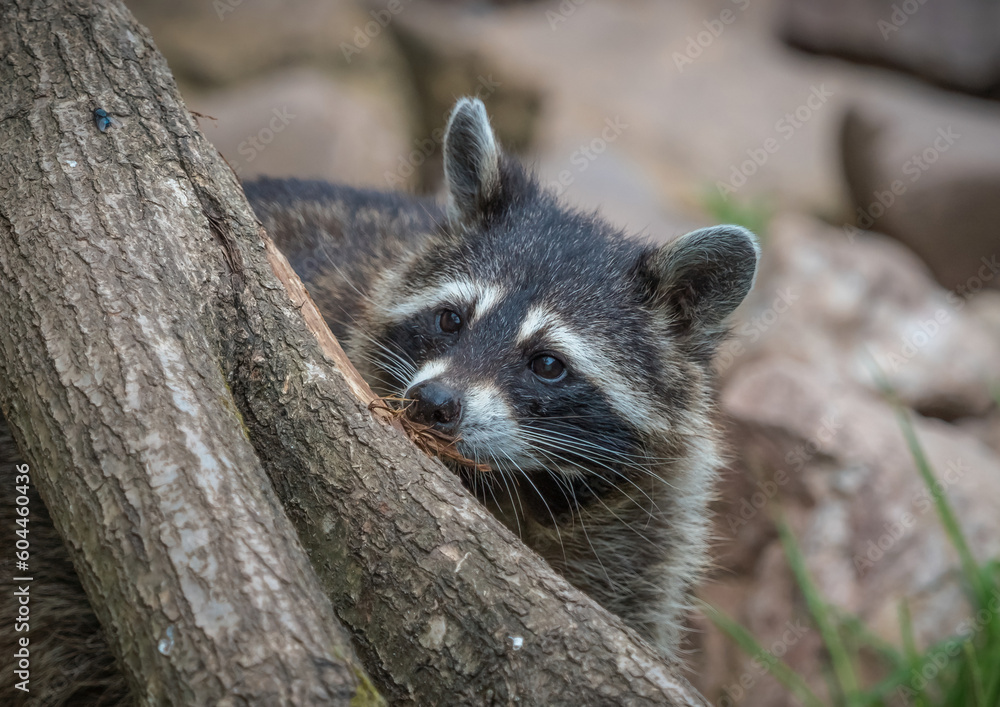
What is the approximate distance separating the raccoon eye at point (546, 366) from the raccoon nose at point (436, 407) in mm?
441

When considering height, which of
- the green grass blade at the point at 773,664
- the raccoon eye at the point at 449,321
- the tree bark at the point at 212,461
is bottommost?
the green grass blade at the point at 773,664

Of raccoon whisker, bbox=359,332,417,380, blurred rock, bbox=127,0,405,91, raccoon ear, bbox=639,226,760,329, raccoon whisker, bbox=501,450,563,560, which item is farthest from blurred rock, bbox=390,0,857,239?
raccoon whisker, bbox=501,450,563,560

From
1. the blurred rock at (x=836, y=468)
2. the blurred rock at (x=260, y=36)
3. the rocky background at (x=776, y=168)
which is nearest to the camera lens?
the blurred rock at (x=836, y=468)

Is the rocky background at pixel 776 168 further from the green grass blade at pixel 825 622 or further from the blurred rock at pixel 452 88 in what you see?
the green grass blade at pixel 825 622

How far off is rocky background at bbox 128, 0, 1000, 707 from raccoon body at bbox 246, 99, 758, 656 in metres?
0.94

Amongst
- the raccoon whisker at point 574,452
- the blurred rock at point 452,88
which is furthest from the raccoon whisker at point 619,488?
the blurred rock at point 452,88

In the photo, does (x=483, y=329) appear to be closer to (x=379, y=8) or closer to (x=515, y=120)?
(x=515, y=120)

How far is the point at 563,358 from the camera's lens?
2986 mm

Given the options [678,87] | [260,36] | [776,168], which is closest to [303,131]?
[260,36]

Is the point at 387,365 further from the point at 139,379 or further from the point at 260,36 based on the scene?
the point at 260,36

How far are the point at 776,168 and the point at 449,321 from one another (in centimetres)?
744

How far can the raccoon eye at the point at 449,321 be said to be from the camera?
314 centimetres

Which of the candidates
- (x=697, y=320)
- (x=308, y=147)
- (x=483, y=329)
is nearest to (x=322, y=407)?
(x=483, y=329)

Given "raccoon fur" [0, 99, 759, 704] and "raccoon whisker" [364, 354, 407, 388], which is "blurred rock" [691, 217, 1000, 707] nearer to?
"raccoon fur" [0, 99, 759, 704]
